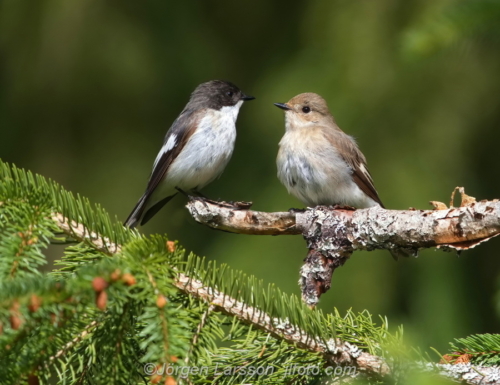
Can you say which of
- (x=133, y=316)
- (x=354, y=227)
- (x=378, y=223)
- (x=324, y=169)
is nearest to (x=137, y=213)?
(x=324, y=169)

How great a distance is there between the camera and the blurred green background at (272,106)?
4551 millimetres

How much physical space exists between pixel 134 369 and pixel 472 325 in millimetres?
3396

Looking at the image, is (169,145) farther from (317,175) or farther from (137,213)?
(317,175)

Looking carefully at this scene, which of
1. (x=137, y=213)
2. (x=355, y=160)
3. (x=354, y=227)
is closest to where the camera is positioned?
(x=354, y=227)

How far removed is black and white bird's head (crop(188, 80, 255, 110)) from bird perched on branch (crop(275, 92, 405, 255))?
0.87 metres

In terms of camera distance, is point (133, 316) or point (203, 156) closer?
point (133, 316)

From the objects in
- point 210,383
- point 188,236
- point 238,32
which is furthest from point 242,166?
point 210,383

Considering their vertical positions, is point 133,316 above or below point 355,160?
below

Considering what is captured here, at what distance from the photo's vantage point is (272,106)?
5504mm

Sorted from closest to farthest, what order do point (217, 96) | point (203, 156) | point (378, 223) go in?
point (378, 223)
point (203, 156)
point (217, 96)

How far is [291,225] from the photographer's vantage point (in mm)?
3389

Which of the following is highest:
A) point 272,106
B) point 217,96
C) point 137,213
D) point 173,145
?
point 272,106

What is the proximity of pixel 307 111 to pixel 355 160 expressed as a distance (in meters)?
0.63

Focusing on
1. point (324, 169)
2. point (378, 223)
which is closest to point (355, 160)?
point (324, 169)
